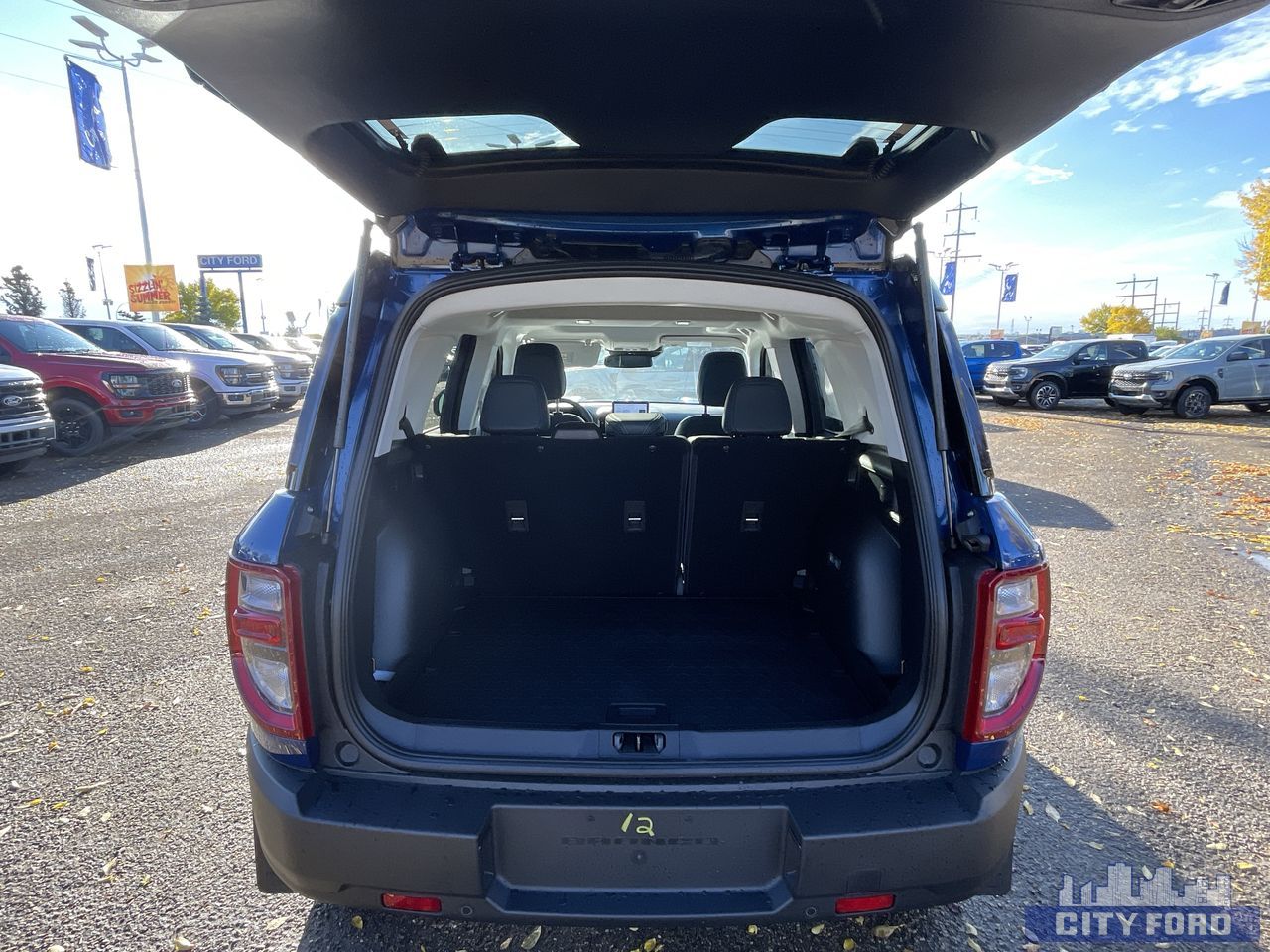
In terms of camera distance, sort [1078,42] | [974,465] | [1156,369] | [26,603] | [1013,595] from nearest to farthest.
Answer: [1078,42]
[1013,595]
[974,465]
[26,603]
[1156,369]

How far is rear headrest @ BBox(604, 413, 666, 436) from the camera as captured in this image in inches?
177

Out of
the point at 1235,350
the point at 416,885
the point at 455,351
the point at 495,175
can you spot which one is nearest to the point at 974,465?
the point at 495,175

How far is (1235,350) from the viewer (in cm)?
1320

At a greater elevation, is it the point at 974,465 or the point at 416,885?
the point at 974,465

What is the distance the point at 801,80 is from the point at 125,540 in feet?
20.1

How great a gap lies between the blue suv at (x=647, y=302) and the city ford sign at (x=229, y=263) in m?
29.8

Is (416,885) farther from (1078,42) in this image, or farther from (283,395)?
(283,395)

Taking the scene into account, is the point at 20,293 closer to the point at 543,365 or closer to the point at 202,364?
the point at 202,364

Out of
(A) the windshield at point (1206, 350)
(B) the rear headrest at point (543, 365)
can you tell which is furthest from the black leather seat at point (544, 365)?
(A) the windshield at point (1206, 350)

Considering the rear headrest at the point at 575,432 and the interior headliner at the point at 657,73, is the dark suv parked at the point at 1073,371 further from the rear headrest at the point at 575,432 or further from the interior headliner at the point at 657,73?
the interior headliner at the point at 657,73

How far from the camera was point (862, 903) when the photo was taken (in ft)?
4.71

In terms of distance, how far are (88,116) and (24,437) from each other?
45.4 ft

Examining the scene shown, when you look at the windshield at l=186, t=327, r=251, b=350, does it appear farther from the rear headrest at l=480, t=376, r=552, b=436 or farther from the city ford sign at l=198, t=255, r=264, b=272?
the city ford sign at l=198, t=255, r=264, b=272

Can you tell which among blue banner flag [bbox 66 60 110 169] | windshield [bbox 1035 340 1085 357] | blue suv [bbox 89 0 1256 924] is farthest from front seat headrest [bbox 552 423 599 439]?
blue banner flag [bbox 66 60 110 169]
